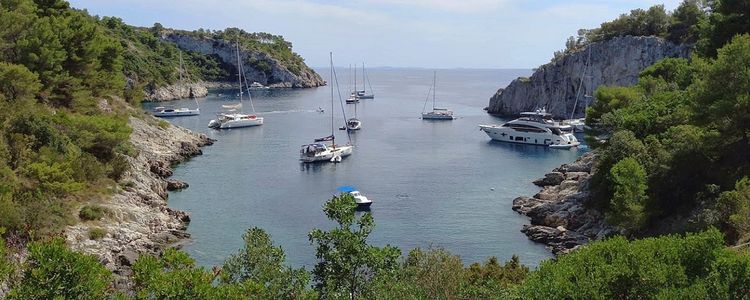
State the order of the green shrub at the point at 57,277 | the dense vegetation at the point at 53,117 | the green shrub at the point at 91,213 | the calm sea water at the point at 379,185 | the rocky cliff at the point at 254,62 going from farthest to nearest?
the rocky cliff at the point at 254,62, the calm sea water at the point at 379,185, the green shrub at the point at 91,213, the dense vegetation at the point at 53,117, the green shrub at the point at 57,277

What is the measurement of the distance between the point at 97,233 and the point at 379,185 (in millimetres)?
23380

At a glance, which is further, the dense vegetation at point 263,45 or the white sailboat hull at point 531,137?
the dense vegetation at point 263,45

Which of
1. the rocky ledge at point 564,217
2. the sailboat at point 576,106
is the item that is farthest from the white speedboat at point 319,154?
the sailboat at point 576,106

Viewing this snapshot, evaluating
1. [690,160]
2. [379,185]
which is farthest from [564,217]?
[379,185]

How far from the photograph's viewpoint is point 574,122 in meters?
86.6

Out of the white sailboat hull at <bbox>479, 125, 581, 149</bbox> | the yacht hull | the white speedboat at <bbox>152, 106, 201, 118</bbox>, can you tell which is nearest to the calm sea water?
the white sailboat hull at <bbox>479, 125, 581, 149</bbox>

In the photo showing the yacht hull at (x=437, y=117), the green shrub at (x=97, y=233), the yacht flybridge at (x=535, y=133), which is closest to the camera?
the green shrub at (x=97, y=233)

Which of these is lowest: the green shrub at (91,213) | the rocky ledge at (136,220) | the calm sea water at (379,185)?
the calm sea water at (379,185)

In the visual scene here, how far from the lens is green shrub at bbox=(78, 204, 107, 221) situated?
35.7m

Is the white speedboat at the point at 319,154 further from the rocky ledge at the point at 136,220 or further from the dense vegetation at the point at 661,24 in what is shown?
the dense vegetation at the point at 661,24

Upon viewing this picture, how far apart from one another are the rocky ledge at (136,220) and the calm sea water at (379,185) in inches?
59.8

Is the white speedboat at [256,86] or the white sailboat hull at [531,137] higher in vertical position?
the white speedboat at [256,86]

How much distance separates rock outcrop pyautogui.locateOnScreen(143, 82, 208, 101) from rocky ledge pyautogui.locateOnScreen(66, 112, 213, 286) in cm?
6515

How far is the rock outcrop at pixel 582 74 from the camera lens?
277 ft
